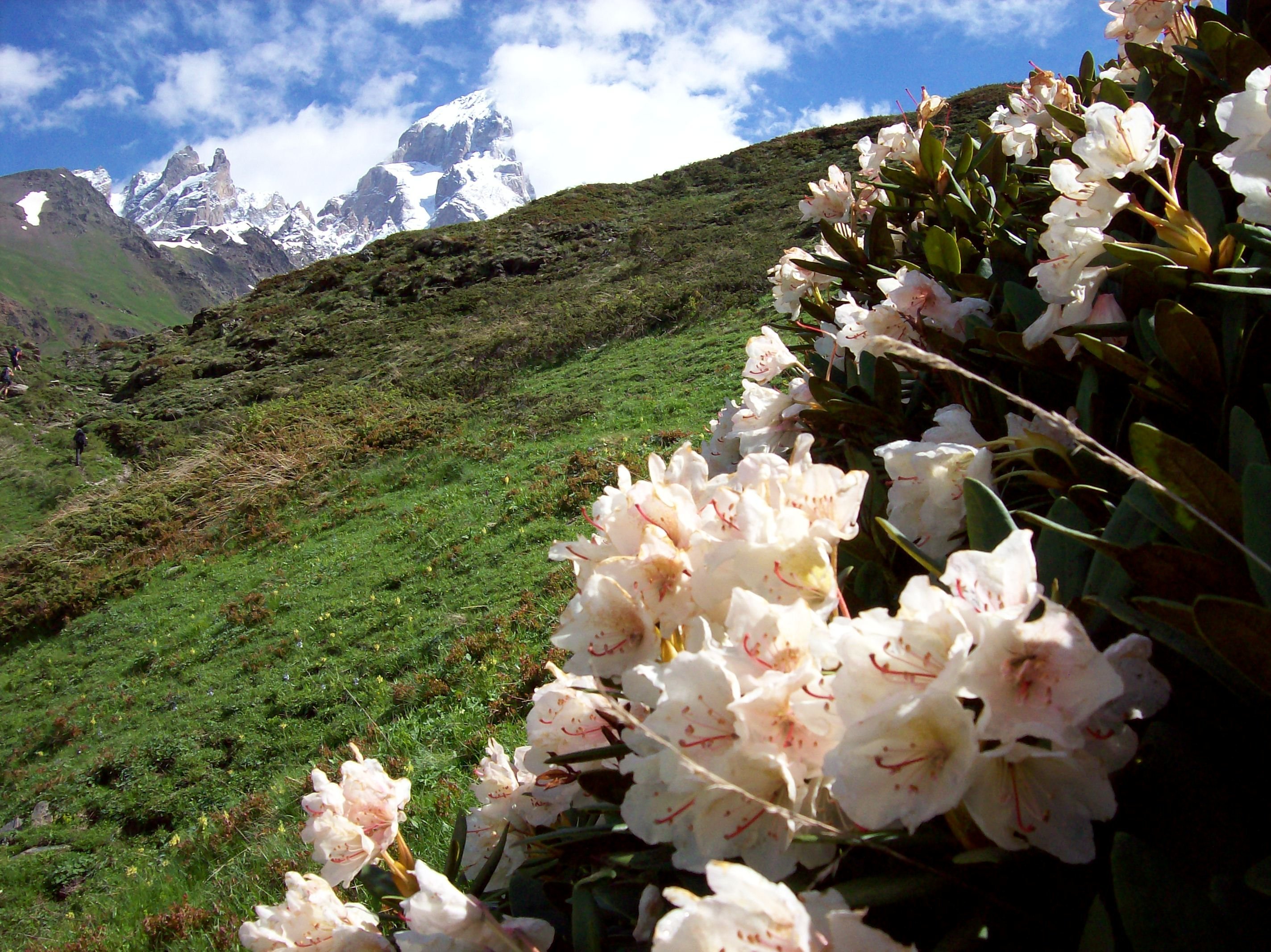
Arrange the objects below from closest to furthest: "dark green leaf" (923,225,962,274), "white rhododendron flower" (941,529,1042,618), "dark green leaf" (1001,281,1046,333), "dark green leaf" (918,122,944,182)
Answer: "white rhododendron flower" (941,529,1042,618)
"dark green leaf" (1001,281,1046,333)
"dark green leaf" (923,225,962,274)
"dark green leaf" (918,122,944,182)

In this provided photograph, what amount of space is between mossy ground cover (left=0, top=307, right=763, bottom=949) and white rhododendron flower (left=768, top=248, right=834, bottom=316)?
89.6 inches

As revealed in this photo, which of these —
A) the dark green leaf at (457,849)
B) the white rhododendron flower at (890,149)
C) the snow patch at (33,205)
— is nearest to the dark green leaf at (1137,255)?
the white rhododendron flower at (890,149)

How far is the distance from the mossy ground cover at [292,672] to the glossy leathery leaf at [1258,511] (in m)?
2.74

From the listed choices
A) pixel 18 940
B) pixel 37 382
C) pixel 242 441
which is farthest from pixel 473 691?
pixel 37 382

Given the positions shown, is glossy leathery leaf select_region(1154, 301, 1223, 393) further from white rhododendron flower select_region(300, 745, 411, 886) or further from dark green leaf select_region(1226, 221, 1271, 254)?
white rhododendron flower select_region(300, 745, 411, 886)

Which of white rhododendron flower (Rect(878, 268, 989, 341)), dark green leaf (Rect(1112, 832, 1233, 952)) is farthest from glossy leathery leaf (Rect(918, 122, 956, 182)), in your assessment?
dark green leaf (Rect(1112, 832, 1233, 952))

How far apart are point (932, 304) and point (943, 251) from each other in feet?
0.67

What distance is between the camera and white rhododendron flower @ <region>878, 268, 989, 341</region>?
1.32 metres

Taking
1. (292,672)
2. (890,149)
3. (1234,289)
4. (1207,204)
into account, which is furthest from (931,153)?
(292,672)

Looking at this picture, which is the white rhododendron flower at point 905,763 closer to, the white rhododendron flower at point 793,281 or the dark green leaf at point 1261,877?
the dark green leaf at point 1261,877

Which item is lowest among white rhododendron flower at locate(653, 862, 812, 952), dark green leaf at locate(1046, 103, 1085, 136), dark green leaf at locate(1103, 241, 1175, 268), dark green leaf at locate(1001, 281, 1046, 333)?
white rhododendron flower at locate(653, 862, 812, 952)

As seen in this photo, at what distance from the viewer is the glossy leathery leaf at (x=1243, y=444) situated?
685 mm

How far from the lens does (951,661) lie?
20.5 inches

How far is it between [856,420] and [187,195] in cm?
23751
